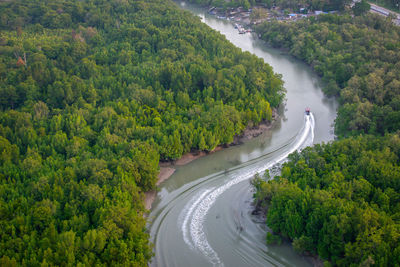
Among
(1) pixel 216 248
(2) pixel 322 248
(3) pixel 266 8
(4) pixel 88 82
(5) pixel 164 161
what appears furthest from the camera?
(3) pixel 266 8

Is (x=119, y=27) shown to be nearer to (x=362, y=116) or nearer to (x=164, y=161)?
(x=164, y=161)

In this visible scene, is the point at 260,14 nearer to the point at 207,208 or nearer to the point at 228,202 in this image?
the point at 228,202

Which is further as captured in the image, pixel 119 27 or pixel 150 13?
pixel 150 13

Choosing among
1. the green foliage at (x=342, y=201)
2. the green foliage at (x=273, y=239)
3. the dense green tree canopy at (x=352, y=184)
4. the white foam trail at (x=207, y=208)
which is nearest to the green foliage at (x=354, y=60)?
the dense green tree canopy at (x=352, y=184)

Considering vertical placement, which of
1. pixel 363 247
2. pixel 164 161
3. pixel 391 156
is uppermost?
pixel 391 156

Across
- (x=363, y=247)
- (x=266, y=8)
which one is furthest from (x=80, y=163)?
(x=266, y=8)

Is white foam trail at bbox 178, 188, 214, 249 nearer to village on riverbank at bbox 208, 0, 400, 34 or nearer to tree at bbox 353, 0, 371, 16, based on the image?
village on riverbank at bbox 208, 0, 400, 34
